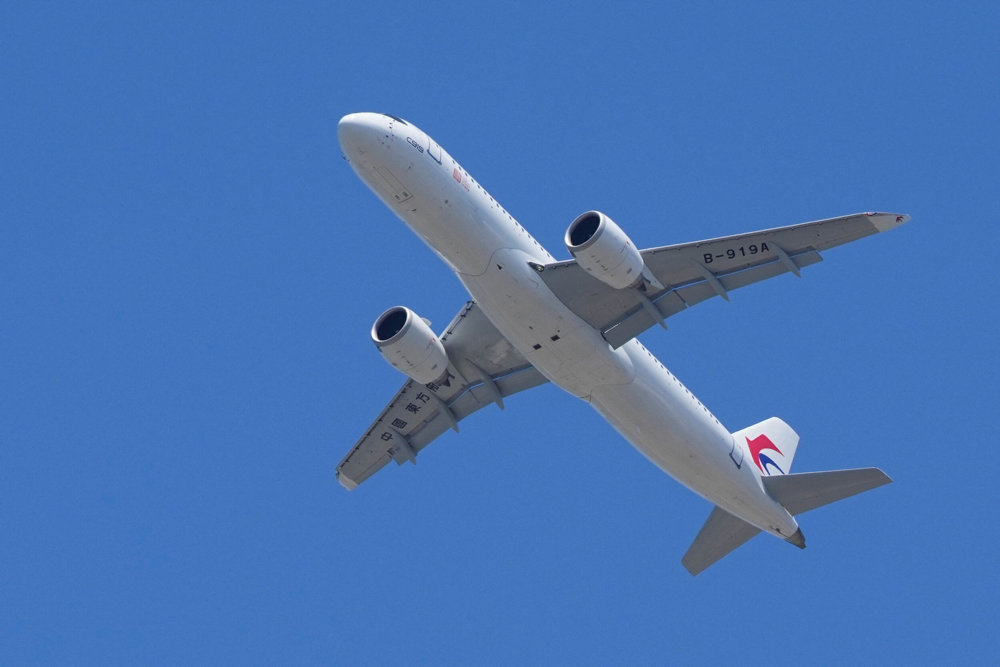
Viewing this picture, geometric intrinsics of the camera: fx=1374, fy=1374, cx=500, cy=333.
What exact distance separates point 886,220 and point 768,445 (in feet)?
36.0

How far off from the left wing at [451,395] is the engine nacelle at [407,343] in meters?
1.24

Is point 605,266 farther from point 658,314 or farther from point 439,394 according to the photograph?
point 439,394

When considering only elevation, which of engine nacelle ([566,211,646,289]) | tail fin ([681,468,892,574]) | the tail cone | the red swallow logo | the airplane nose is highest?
the airplane nose

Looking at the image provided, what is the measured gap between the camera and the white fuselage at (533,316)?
32.4m

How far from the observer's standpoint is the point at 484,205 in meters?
33.4

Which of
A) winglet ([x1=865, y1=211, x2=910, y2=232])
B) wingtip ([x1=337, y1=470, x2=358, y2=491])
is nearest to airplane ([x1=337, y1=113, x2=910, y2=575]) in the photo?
winglet ([x1=865, y1=211, x2=910, y2=232])

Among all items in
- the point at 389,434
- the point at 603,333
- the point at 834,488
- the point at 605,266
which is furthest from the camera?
the point at 389,434

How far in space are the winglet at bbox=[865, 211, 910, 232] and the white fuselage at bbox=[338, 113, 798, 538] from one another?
7035 mm

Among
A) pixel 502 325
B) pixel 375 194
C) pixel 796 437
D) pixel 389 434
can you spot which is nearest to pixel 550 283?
pixel 502 325

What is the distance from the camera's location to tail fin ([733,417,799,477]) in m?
38.8

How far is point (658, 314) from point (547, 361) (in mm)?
3081

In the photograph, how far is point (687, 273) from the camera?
34.6 metres

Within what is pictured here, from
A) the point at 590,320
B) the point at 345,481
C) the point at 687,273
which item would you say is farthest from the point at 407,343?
the point at 687,273

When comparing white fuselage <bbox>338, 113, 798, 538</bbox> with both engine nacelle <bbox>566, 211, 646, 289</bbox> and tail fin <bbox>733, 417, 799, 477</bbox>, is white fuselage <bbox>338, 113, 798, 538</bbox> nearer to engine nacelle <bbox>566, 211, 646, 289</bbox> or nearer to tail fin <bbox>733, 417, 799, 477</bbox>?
tail fin <bbox>733, 417, 799, 477</bbox>
